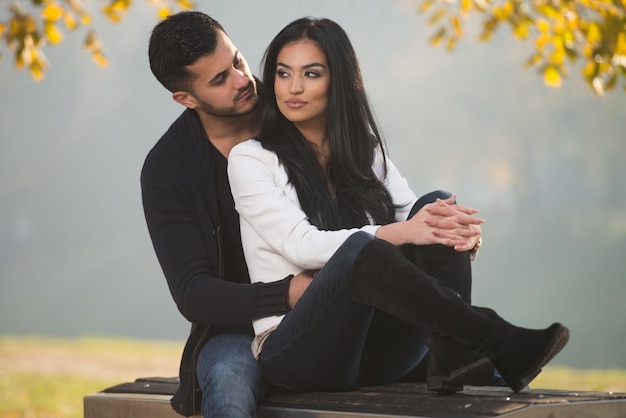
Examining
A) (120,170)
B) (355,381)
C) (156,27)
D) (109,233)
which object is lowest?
(355,381)

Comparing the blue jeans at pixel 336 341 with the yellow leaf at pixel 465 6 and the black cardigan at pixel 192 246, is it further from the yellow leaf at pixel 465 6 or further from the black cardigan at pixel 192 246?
the yellow leaf at pixel 465 6

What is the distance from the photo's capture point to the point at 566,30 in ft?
17.3

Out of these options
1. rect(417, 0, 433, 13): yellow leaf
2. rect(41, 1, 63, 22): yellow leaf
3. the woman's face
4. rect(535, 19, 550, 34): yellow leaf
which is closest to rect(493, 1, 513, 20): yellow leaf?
rect(535, 19, 550, 34): yellow leaf

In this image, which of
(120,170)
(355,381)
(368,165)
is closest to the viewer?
(355,381)

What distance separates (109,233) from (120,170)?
4.30 feet

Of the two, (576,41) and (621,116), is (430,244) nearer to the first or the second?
(576,41)

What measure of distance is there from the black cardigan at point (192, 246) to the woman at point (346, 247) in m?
0.09

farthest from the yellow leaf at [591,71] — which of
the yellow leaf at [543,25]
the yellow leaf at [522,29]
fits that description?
the yellow leaf at [522,29]

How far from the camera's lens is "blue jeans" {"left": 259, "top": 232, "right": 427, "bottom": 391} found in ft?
8.30

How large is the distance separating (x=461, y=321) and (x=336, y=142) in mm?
903

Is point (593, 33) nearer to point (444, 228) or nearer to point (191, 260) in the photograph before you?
point (444, 228)

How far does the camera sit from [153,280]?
17.9 meters

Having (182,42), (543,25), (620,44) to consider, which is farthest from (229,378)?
(543,25)

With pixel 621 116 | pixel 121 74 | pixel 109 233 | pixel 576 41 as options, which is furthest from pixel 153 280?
pixel 576 41
